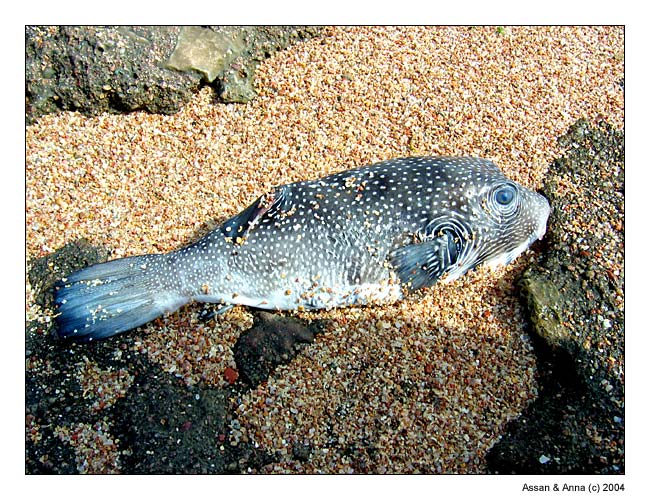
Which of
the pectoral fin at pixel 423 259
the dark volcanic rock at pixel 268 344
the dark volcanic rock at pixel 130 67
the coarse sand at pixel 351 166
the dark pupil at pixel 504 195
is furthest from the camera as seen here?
the dark volcanic rock at pixel 130 67

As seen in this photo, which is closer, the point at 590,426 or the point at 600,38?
the point at 590,426

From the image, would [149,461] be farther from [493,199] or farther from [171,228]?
[493,199]

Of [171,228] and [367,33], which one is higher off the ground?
[367,33]

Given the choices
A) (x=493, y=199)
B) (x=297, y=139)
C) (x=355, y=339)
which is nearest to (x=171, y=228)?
(x=297, y=139)

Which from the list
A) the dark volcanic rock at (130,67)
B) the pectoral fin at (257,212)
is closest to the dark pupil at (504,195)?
the pectoral fin at (257,212)

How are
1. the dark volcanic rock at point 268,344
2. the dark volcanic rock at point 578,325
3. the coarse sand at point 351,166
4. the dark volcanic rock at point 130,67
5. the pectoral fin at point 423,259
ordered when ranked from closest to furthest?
the dark volcanic rock at point 578,325 < the coarse sand at point 351,166 < the dark volcanic rock at point 268,344 < the pectoral fin at point 423,259 < the dark volcanic rock at point 130,67

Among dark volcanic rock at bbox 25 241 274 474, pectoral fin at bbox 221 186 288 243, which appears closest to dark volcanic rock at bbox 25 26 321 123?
pectoral fin at bbox 221 186 288 243

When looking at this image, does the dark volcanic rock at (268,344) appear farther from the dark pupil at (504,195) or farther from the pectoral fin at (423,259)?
the dark pupil at (504,195)
